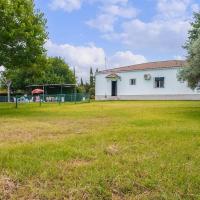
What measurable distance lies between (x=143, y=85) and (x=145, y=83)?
364 mm

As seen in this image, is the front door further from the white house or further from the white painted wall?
the white painted wall

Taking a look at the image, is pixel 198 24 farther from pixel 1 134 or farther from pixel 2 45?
pixel 1 134

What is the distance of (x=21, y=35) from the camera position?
1964 centimetres

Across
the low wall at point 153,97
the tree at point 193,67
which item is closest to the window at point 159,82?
the low wall at point 153,97

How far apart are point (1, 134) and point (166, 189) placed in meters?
6.01

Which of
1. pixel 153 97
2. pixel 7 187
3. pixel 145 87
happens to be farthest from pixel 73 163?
pixel 145 87

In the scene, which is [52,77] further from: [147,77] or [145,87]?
[147,77]

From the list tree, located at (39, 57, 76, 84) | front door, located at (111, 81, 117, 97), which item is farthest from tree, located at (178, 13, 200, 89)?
tree, located at (39, 57, 76, 84)

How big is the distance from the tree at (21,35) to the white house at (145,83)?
71.3ft

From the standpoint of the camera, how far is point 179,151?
769cm

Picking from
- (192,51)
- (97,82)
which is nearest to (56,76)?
(97,82)

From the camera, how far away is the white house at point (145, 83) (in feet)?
138

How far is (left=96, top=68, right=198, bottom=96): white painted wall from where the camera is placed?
1657 inches

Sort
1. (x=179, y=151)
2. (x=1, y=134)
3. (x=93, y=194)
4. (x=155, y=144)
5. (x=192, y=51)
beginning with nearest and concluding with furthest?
(x=93, y=194) < (x=179, y=151) < (x=155, y=144) < (x=1, y=134) < (x=192, y=51)
